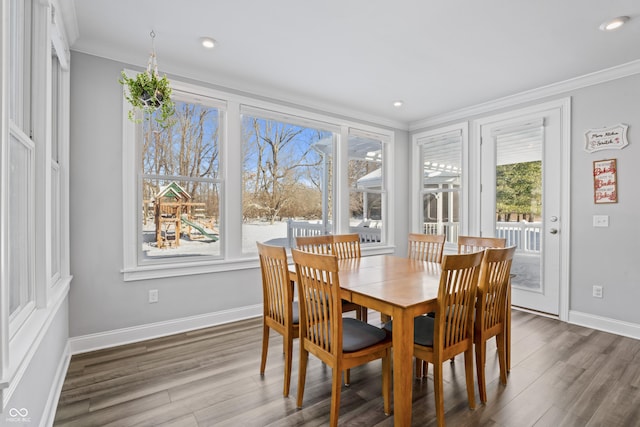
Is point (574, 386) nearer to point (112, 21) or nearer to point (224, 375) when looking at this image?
point (224, 375)

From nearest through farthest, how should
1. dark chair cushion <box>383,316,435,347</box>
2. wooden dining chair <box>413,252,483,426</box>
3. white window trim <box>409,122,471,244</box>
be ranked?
1. wooden dining chair <box>413,252,483,426</box>
2. dark chair cushion <box>383,316,435,347</box>
3. white window trim <box>409,122,471,244</box>

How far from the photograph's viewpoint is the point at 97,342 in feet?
9.16

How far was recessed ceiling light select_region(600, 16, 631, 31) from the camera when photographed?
7.80 ft

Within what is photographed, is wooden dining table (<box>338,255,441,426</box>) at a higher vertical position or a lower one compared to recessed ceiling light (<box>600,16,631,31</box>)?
lower

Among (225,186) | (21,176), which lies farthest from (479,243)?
(21,176)

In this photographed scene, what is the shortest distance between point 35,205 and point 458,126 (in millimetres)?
4660

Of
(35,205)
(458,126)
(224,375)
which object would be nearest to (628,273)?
(458,126)

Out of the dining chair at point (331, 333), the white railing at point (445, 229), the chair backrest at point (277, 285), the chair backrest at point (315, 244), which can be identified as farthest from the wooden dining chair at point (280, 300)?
the white railing at point (445, 229)

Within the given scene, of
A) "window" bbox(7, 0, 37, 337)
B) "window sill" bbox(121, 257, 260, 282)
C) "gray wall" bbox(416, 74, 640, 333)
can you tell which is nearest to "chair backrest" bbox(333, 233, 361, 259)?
"window sill" bbox(121, 257, 260, 282)

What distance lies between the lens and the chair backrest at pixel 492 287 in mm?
1988

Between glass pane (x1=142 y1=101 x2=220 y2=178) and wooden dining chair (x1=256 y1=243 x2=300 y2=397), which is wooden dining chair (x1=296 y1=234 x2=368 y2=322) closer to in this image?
wooden dining chair (x1=256 y1=243 x2=300 y2=397)

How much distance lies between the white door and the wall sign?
26 centimetres

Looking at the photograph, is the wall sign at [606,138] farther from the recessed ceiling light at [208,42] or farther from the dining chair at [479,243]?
the recessed ceiling light at [208,42]

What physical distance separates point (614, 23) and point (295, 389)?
3537 mm
